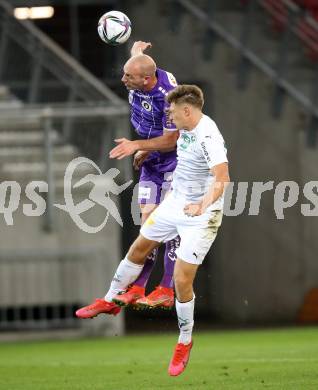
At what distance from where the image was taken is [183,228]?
34.3 ft

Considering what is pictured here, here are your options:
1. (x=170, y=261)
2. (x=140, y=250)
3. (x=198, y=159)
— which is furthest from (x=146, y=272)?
(x=198, y=159)

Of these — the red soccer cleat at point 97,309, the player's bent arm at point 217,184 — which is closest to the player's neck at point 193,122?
the player's bent arm at point 217,184

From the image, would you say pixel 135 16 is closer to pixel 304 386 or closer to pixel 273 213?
pixel 273 213

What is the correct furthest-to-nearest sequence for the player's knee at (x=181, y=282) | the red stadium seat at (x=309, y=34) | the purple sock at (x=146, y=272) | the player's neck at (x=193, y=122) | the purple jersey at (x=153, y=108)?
1. the red stadium seat at (x=309, y=34)
2. the purple sock at (x=146, y=272)
3. the purple jersey at (x=153, y=108)
4. the player's knee at (x=181, y=282)
5. the player's neck at (x=193, y=122)

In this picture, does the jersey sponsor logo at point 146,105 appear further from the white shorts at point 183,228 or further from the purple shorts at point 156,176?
the white shorts at point 183,228

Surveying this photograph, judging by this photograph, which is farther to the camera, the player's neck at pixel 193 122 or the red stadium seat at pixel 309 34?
the red stadium seat at pixel 309 34

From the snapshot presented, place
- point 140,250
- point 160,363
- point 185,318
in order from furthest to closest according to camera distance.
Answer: point 160,363 → point 140,250 → point 185,318

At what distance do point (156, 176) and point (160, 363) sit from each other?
2455 mm

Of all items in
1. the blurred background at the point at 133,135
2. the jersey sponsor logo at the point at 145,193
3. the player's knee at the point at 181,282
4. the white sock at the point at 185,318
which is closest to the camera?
the player's knee at the point at 181,282

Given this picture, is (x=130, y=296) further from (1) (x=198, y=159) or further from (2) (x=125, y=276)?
(1) (x=198, y=159)

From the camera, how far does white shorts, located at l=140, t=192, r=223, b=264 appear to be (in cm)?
1027

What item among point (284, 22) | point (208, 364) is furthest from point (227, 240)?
point (208, 364)

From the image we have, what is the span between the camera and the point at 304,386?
10.0 meters

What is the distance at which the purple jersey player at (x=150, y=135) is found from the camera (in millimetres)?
10688
